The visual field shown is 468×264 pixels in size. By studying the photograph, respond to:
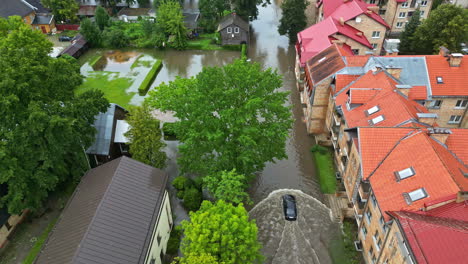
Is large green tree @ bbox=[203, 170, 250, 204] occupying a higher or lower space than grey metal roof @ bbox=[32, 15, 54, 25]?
lower

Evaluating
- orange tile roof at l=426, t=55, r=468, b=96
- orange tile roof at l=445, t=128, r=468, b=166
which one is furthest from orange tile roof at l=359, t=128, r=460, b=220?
orange tile roof at l=426, t=55, r=468, b=96

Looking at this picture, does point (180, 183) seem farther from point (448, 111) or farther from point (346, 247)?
point (448, 111)

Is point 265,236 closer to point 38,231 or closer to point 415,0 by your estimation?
point 38,231

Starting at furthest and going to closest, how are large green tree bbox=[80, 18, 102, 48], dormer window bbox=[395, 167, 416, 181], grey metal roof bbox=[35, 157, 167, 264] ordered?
large green tree bbox=[80, 18, 102, 48]
dormer window bbox=[395, 167, 416, 181]
grey metal roof bbox=[35, 157, 167, 264]

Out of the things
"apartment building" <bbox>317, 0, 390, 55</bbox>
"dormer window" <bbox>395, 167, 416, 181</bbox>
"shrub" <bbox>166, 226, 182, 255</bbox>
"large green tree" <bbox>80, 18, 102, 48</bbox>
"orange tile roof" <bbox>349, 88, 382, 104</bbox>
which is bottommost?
"dormer window" <bbox>395, 167, 416, 181</bbox>

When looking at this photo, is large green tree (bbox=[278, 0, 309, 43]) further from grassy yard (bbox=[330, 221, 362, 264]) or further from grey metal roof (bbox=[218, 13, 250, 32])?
grassy yard (bbox=[330, 221, 362, 264])

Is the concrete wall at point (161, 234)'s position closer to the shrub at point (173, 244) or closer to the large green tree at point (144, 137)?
the shrub at point (173, 244)

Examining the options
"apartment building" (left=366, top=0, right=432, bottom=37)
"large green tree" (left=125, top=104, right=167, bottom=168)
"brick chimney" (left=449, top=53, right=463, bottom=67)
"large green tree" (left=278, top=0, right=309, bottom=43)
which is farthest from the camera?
"large green tree" (left=278, top=0, right=309, bottom=43)

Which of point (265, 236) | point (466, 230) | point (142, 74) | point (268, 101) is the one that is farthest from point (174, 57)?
point (466, 230)
